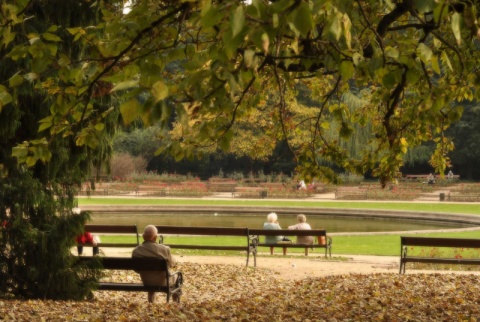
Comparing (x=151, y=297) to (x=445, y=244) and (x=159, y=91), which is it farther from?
(x=159, y=91)

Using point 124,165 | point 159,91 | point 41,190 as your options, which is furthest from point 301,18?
point 124,165

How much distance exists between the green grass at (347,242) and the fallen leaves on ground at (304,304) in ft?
18.2

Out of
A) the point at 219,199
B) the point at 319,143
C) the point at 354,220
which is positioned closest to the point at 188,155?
the point at 319,143

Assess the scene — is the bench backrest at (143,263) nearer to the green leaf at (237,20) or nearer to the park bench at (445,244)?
the park bench at (445,244)

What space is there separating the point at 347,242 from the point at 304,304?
10862 mm

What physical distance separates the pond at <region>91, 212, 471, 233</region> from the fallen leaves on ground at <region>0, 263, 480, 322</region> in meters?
13.9

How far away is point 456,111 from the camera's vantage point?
8664mm

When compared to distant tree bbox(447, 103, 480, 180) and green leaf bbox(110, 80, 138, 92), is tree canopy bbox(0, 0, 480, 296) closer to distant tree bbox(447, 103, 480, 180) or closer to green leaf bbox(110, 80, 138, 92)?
green leaf bbox(110, 80, 138, 92)

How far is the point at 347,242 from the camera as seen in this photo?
19.4 m

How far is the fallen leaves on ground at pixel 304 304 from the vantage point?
7.78 m

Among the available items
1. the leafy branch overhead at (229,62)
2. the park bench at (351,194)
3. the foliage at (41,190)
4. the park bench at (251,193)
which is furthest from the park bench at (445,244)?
the park bench at (251,193)

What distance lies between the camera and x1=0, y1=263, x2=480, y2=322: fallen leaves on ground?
306 inches

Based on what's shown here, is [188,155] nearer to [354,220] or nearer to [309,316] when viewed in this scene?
[309,316]

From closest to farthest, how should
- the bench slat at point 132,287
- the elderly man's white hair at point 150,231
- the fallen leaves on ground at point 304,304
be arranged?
1. the fallen leaves on ground at point 304,304
2. the bench slat at point 132,287
3. the elderly man's white hair at point 150,231
